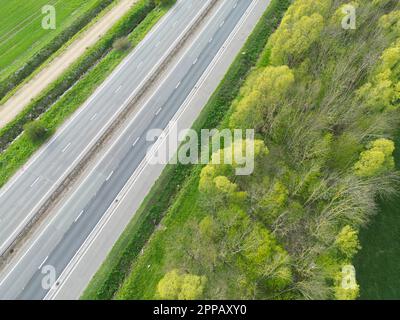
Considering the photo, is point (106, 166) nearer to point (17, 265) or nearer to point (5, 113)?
point (17, 265)

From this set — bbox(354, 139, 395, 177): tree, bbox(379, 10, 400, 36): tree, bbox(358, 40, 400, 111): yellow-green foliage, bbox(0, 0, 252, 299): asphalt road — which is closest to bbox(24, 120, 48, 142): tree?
bbox(0, 0, 252, 299): asphalt road

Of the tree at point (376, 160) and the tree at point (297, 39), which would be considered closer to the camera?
the tree at point (376, 160)


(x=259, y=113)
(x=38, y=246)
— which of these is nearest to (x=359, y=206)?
(x=259, y=113)

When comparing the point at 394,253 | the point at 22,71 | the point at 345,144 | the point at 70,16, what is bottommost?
the point at 394,253

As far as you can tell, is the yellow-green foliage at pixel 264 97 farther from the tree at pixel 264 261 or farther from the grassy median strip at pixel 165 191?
the tree at pixel 264 261

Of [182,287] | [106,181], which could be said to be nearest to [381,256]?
[182,287]

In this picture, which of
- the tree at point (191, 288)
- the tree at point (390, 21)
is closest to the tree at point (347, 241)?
the tree at point (191, 288)

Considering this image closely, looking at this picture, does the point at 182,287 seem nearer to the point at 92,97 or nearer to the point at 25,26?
the point at 92,97
